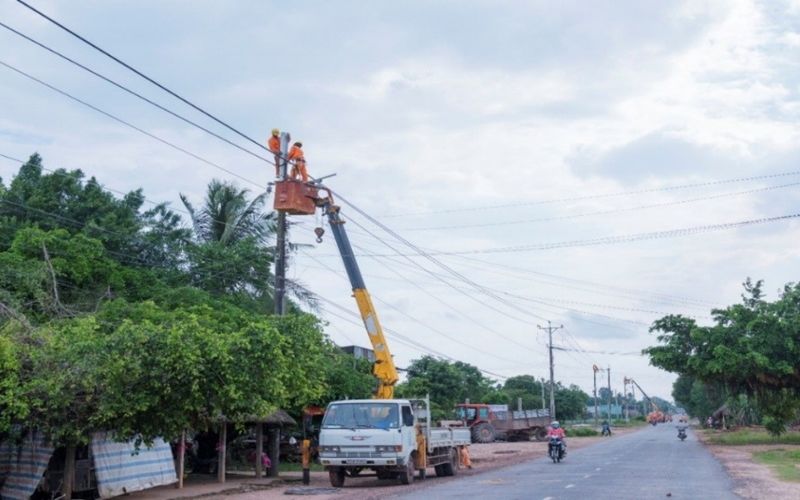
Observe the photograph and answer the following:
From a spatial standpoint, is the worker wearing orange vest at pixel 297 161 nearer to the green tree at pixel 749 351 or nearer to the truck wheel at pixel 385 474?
the truck wheel at pixel 385 474

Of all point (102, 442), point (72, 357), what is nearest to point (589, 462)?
point (102, 442)

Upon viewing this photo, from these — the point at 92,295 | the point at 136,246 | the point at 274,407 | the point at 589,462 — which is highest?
the point at 136,246

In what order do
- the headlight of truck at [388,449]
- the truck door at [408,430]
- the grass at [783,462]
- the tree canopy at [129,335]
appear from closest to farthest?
the tree canopy at [129,335], the headlight of truck at [388,449], the truck door at [408,430], the grass at [783,462]

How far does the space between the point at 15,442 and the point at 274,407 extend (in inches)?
211

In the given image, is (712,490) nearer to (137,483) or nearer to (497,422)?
(137,483)

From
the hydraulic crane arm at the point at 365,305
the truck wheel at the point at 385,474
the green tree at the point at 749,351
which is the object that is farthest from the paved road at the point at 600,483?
the green tree at the point at 749,351

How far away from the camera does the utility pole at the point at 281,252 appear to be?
23266mm

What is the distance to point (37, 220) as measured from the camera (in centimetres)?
3453

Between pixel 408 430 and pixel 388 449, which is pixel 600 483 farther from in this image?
pixel 388 449

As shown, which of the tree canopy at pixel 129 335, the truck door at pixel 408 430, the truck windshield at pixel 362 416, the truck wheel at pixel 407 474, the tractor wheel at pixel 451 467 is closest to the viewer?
the tree canopy at pixel 129 335

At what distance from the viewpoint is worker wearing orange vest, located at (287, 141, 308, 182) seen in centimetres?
2350

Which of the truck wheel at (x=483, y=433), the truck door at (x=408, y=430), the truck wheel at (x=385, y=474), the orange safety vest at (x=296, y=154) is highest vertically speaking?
the orange safety vest at (x=296, y=154)

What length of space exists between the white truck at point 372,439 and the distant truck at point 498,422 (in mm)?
36984

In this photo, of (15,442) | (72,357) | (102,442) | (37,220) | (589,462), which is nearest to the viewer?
(72,357)
